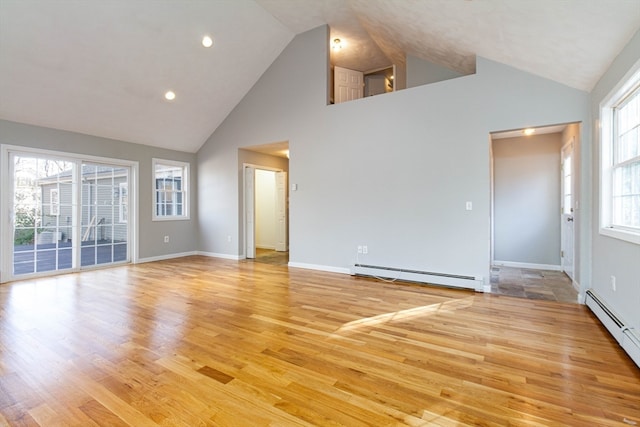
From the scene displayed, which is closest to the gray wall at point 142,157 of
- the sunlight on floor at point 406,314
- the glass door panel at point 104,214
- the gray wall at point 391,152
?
the glass door panel at point 104,214

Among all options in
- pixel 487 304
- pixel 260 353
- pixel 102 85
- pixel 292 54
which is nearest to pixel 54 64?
pixel 102 85

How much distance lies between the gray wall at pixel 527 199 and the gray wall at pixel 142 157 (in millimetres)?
6438

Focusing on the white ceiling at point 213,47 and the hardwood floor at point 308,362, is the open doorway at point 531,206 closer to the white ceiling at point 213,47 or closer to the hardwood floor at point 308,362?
the white ceiling at point 213,47

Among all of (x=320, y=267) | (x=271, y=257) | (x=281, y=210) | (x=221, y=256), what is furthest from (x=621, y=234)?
(x=221, y=256)

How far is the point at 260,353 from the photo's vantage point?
2264 millimetres

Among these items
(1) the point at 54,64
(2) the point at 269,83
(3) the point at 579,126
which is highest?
(2) the point at 269,83

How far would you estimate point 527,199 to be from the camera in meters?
5.40

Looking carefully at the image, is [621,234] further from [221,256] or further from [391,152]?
[221,256]

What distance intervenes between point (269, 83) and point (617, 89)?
5059mm

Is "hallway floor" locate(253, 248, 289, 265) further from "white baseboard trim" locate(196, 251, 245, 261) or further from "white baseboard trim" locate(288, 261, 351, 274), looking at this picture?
"white baseboard trim" locate(288, 261, 351, 274)

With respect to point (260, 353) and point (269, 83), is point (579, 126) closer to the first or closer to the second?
point (260, 353)

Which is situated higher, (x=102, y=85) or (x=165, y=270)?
(x=102, y=85)

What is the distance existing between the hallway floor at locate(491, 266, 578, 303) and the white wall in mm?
5297

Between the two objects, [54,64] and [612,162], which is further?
[54,64]
